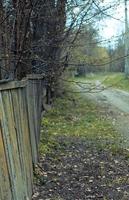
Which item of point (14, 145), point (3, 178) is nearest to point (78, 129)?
point (14, 145)

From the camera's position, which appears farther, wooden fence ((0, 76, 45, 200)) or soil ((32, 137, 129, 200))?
soil ((32, 137, 129, 200))

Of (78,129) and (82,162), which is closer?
(82,162)

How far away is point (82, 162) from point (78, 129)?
17.3 ft

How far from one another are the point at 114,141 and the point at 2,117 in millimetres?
7781

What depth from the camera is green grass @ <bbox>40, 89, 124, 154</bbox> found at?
11859 millimetres

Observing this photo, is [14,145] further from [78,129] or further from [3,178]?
[78,129]

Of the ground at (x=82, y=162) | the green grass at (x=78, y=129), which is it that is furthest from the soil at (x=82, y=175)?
the green grass at (x=78, y=129)

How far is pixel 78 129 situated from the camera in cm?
1496

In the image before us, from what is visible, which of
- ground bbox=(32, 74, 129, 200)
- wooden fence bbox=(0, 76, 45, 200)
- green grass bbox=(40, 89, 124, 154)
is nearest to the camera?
wooden fence bbox=(0, 76, 45, 200)

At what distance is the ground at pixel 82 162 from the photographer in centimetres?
756

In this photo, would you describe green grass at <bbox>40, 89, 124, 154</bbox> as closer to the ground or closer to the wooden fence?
the ground

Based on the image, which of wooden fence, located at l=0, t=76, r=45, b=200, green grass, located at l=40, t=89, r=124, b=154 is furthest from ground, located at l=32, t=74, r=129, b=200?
wooden fence, located at l=0, t=76, r=45, b=200

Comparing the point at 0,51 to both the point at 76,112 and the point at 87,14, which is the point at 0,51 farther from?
the point at 76,112

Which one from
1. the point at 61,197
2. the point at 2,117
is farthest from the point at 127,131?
the point at 2,117
